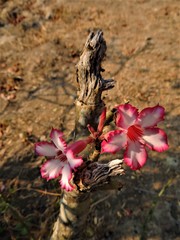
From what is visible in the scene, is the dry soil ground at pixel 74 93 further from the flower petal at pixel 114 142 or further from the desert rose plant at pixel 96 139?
the flower petal at pixel 114 142

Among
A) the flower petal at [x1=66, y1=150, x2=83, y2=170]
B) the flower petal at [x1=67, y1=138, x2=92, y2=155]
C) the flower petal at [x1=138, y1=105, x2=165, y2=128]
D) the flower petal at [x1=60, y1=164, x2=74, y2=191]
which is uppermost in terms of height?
the flower petal at [x1=138, y1=105, x2=165, y2=128]

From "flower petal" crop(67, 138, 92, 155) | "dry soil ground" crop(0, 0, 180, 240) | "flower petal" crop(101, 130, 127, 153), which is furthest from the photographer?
"dry soil ground" crop(0, 0, 180, 240)

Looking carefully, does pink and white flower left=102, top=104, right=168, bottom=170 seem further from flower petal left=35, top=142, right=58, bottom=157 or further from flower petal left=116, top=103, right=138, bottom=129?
flower petal left=35, top=142, right=58, bottom=157

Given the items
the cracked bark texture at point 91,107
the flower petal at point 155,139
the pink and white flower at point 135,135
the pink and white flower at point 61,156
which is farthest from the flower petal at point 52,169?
the flower petal at point 155,139

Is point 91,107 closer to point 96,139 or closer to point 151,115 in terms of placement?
point 96,139

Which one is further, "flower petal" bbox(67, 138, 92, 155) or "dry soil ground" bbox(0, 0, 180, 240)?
"dry soil ground" bbox(0, 0, 180, 240)

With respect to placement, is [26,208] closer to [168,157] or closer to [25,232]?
[25,232]

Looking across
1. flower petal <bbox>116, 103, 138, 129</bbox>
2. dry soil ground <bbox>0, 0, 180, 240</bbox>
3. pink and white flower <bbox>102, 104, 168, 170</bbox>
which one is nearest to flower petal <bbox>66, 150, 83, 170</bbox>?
→ pink and white flower <bbox>102, 104, 168, 170</bbox>

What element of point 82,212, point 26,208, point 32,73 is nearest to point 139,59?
point 32,73
